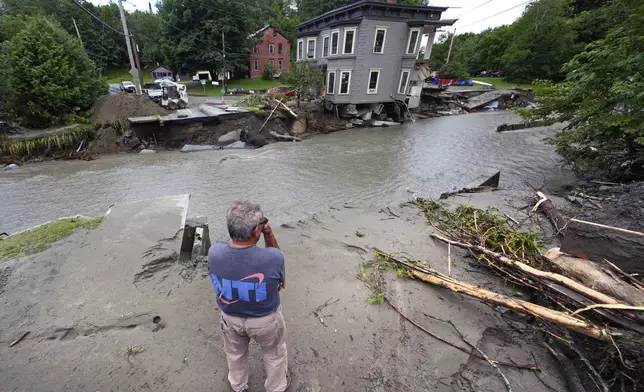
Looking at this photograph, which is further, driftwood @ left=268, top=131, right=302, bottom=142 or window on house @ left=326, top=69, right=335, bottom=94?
window on house @ left=326, top=69, right=335, bottom=94

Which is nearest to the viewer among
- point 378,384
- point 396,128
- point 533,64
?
point 378,384

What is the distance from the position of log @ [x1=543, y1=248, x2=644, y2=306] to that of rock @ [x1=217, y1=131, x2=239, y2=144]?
15.8 m

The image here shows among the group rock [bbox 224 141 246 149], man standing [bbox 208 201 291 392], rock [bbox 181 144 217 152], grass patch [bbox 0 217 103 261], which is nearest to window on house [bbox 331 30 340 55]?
rock [bbox 224 141 246 149]

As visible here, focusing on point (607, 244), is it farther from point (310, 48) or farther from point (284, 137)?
point (310, 48)

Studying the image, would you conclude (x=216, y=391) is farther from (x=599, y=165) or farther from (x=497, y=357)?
(x=599, y=165)

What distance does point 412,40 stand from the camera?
72.8 ft

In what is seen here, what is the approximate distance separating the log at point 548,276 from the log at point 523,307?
39cm

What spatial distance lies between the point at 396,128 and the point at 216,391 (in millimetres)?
22369

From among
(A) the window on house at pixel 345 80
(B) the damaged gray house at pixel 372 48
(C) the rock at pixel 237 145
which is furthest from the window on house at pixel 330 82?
(C) the rock at pixel 237 145

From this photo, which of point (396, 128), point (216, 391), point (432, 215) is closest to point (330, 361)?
point (216, 391)

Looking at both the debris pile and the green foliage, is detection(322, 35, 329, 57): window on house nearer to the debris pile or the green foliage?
the green foliage

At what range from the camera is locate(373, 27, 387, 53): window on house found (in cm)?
2084

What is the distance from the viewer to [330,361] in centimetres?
272

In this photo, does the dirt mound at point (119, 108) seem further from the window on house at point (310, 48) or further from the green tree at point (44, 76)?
the window on house at point (310, 48)
